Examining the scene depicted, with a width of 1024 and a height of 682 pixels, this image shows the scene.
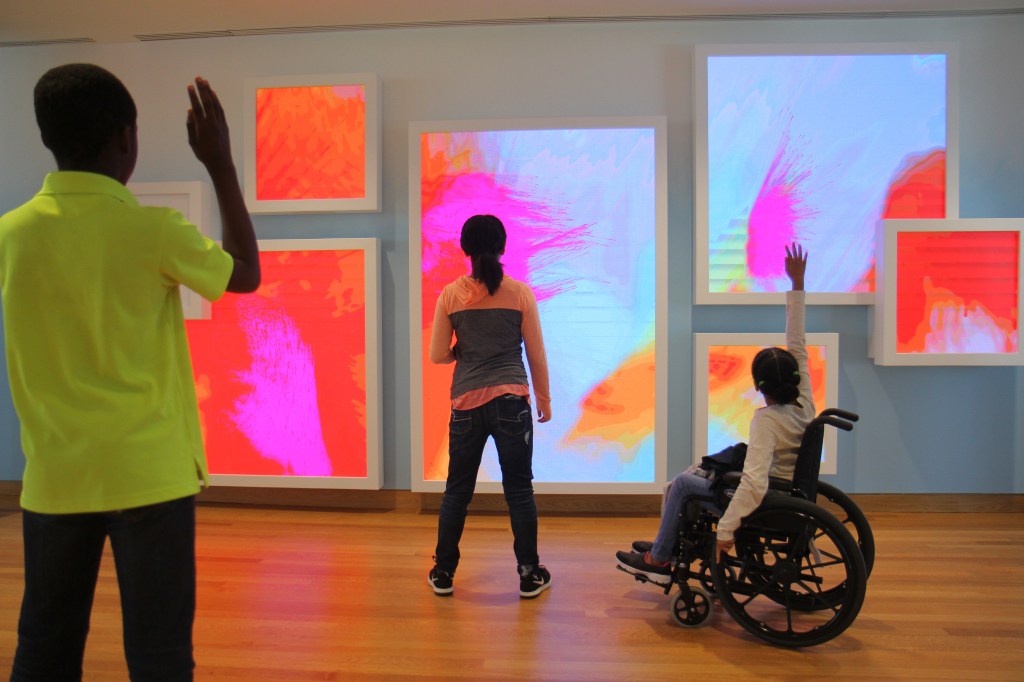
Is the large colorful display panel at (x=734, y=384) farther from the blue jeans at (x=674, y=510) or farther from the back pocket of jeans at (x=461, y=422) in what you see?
the back pocket of jeans at (x=461, y=422)

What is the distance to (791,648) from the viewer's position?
2.28 meters

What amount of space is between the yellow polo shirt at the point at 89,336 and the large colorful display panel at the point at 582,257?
2659 mm

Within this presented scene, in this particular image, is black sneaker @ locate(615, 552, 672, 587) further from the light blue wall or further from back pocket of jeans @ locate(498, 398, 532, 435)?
the light blue wall

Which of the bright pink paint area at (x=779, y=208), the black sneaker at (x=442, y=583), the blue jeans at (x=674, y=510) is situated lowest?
the black sneaker at (x=442, y=583)

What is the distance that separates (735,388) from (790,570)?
1555 mm

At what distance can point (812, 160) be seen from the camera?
3.69 metres

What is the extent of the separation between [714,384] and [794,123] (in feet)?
4.64

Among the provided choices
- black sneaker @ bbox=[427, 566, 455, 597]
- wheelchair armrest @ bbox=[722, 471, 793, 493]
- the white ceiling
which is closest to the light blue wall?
the white ceiling

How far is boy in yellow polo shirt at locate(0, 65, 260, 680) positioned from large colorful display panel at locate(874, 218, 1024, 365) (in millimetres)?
3401

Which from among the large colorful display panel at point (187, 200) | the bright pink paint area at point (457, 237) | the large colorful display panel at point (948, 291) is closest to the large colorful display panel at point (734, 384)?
the large colorful display panel at point (948, 291)

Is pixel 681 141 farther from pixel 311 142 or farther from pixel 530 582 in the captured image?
pixel 530 582

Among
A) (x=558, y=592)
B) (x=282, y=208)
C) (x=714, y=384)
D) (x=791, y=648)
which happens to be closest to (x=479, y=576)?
(x=558, y=592)

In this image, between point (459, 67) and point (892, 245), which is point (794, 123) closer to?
point (892, 245)

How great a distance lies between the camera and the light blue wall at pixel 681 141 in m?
3.78
